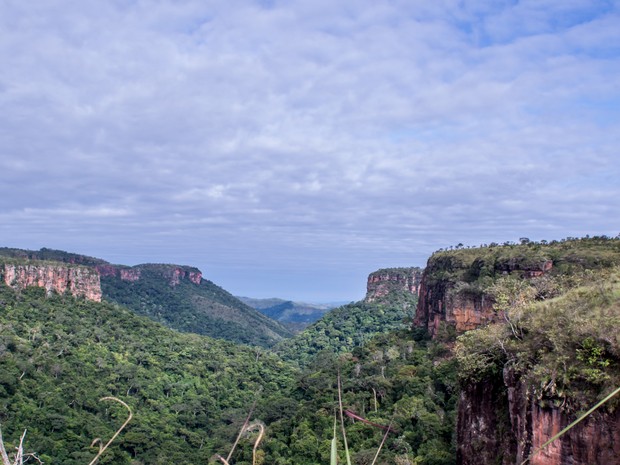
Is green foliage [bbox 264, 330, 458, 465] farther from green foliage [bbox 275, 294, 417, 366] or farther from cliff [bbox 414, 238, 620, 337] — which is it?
green foliage [bbox 275, 294, 417, 366]

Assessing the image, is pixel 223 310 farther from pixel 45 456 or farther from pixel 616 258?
pixel 616 258

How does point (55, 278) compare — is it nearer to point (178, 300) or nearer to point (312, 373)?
point (312, 373)

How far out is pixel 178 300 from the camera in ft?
406

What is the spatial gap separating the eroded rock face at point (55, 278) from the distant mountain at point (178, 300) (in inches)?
1093

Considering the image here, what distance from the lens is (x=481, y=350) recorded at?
15.1 metres

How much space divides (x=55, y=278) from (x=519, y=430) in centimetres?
6286

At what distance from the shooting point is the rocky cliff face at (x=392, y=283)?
8538 centimetres

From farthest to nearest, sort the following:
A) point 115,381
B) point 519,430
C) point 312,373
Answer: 1. point 115,381
2. point 312,373
3. point 519,430

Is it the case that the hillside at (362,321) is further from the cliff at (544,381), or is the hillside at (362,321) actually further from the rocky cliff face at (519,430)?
the cliff at (544,381)

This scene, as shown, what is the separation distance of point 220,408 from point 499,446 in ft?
128

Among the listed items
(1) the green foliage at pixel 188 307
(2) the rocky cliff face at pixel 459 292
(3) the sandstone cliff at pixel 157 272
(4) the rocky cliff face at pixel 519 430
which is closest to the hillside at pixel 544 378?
(4) the rocky cliff face at pixel 519 430

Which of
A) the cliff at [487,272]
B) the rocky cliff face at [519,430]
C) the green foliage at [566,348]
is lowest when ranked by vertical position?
the rocky cliff face at [519,430]

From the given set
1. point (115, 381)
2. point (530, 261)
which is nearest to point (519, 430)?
point (530, 261)

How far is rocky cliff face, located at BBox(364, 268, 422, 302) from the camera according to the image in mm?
85375
